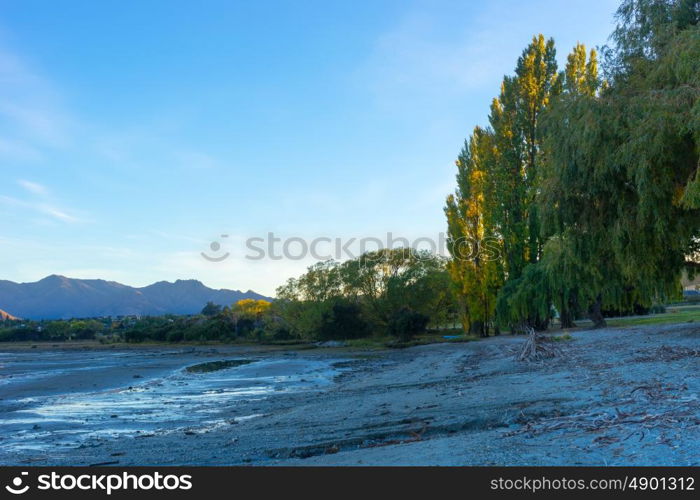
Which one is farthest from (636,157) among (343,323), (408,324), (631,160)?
(343,323)

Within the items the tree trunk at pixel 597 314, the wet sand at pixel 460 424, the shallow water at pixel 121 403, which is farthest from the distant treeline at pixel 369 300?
the wet sand at pixel 460 424

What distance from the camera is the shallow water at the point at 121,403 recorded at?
10.1 metres

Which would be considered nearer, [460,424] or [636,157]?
[460,424]

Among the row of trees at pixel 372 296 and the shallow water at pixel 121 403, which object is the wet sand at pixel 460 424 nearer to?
the shallow water at pixel 121 403

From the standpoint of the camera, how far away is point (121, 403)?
1475cm

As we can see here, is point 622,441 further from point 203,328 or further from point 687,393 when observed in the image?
point 203,328

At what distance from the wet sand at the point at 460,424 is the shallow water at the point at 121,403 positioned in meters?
0.15

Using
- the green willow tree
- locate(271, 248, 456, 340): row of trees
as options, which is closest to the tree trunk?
the green willow tree

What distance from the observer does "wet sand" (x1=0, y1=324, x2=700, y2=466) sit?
5156 mm

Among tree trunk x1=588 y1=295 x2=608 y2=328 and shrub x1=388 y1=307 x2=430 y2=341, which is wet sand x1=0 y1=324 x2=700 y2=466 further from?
shrub x1=388 y1=307 x2=430 y2=341

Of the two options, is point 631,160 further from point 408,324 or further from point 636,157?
point 408,324

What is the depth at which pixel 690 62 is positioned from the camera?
32.7 ft

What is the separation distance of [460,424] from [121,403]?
1111cm
